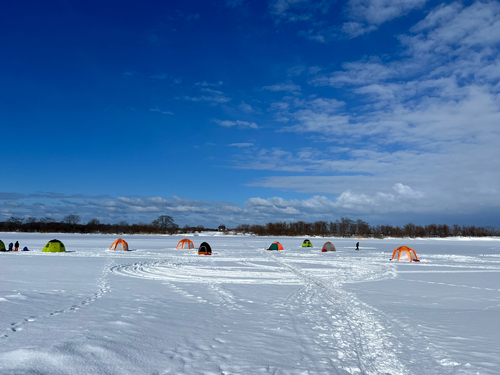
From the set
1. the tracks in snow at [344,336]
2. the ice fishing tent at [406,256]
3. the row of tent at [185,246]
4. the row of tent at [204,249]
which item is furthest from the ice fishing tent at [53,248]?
the ice fishing tent at [406,256]

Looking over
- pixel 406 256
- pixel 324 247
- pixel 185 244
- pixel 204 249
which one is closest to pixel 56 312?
pixel 204 249

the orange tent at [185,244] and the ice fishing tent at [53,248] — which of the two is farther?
the orange tent at [185,244]

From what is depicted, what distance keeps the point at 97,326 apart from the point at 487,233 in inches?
7419

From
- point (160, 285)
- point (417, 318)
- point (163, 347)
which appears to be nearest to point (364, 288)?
Answer: point (417, 318)

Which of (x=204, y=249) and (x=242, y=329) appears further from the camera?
(x=204, y=249)

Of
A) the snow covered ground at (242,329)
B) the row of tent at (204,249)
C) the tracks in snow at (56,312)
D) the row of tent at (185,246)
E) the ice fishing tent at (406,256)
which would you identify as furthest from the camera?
the row of tent at (185,246)

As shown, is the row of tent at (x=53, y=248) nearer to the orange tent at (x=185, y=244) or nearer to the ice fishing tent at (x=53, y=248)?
the ice fishing tent at (x=53, y=248)

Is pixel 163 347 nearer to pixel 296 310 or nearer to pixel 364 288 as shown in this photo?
pixel 296 310

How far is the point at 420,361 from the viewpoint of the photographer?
5.41 meters

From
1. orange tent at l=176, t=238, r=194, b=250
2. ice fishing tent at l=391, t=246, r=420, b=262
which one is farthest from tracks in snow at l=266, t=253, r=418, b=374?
orange tent at l=176, t=238, r=194, b=250

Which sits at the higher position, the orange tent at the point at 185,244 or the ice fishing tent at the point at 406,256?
the ice fishing tent at the point at 406,256

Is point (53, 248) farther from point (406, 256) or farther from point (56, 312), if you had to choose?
point (406, 256)

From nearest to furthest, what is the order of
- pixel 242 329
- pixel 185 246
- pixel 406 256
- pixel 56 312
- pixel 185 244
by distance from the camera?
pixel 242 329 < pixel 56 312 < pixel 406 256 < pixel 185 246 < pixel 185 244

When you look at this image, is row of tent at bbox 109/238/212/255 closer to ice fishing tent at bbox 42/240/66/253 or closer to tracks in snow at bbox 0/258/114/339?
ice fishing tent at bbox 42/240/66/253
